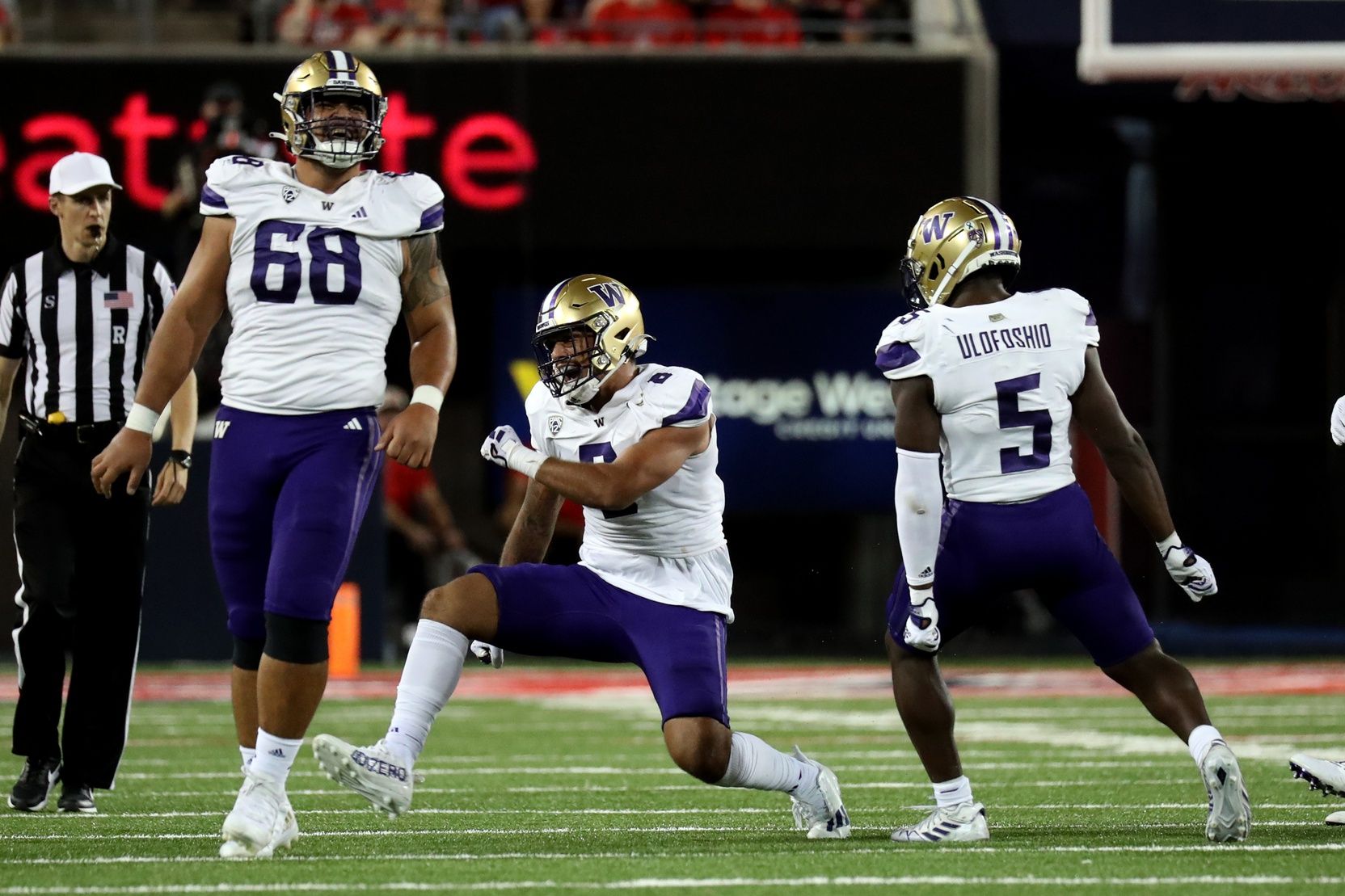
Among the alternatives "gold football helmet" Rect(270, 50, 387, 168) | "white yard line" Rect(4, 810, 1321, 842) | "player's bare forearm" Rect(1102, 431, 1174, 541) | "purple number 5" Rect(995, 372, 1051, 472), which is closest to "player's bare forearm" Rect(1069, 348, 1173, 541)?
"player's bare forearm" Rect(1102, 431, 1174, 541)

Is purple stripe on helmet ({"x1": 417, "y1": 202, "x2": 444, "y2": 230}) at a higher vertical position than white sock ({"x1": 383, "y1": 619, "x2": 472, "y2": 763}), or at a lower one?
higher

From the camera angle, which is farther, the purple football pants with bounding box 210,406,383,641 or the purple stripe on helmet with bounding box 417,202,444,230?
the purple stripe on helmet with bounding box 417,202,444,230

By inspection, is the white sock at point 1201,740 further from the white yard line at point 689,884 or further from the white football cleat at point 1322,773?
the white yard line at point 689,884

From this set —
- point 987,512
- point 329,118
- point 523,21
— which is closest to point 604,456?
point 987,512

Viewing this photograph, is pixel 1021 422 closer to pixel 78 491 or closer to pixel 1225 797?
pixel 1225 797

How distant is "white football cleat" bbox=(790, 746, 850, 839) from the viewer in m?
5.06

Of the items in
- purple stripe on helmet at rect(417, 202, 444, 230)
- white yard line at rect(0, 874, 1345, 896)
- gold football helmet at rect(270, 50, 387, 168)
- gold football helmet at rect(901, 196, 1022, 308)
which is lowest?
white yard line at rect(0, 874, 1345, 896)

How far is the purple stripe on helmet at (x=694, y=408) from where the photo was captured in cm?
503

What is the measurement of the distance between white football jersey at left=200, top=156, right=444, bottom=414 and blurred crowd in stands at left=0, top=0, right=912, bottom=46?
25.5 feet

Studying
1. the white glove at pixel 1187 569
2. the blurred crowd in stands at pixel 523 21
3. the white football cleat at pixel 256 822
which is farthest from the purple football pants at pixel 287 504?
the blurred crowd in stands at pixel 523 21

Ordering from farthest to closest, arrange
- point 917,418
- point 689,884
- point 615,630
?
1. point 615,630
2. point 917,418
3. point 689,884

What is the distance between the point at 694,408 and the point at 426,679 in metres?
0.88

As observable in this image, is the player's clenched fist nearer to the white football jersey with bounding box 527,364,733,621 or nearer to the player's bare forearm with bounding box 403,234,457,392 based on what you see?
the player's bare forearm with bounding box 403,234,457,392

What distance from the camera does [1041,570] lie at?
4934 millimetres
